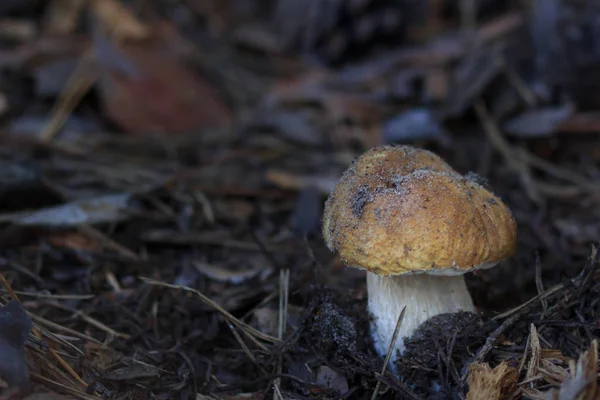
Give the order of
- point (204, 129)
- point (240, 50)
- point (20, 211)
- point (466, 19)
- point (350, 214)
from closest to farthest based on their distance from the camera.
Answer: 1. point (350, 214)
2. point (20, 211)
3. point (204, 129)
4. point (466, 19)
5. point (240, 50)

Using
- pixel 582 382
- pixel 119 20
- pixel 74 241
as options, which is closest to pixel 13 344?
pixel 74 241

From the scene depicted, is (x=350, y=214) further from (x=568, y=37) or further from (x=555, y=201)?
(x=568, y=37)

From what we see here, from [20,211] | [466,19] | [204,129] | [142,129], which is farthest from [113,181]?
[466,19]

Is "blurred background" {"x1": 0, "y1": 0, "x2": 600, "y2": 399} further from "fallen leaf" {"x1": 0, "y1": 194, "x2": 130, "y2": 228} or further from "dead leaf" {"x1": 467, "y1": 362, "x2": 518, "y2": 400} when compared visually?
"dead leaf" {"x1": 467, "y1": 362, "x2": 518, "y2": 400}

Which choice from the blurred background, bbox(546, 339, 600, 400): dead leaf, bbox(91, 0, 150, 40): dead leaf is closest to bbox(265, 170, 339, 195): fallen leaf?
the blurred background

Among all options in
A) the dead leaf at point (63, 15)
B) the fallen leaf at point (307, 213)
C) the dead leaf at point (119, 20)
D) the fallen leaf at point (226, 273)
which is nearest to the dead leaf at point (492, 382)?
the fallen leaf at point (226, 273)

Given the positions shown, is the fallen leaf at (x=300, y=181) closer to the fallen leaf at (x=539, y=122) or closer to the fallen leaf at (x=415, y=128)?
the fallen leaf at (x=415, y=128)
